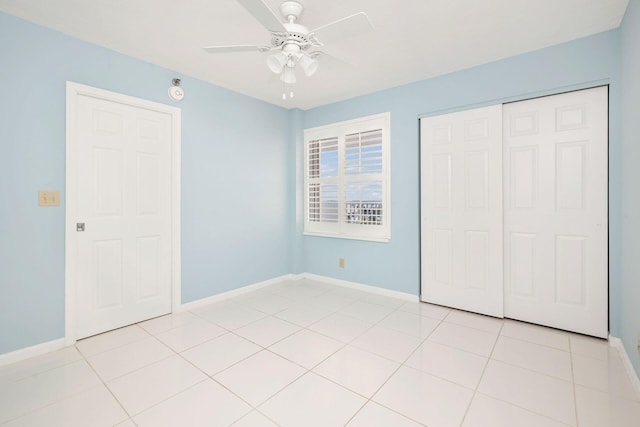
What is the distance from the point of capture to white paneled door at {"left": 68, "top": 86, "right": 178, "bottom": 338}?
2.56 m

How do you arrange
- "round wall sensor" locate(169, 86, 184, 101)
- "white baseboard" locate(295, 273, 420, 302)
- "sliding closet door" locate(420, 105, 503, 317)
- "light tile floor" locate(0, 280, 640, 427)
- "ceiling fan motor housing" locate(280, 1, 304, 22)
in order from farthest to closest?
"white baseboard" locate(295, 273, 420, 302) < "round wall sensor" locate(169, 86, 184, 101) < "sliding closet door" locate(420, 105, 503, 317) < "ceiling fan motor housing" locate(280, 1, 304, 22) < "light tile floor" locate(0, 280, 640, 427)

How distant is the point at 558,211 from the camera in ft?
8.71

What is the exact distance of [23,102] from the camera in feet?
7.37

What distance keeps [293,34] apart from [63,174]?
7.38 feet

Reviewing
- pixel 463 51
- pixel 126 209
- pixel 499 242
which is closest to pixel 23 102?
pixel 126 209

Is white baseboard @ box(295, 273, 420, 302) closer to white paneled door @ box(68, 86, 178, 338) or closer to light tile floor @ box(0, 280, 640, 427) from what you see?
light tile floor @ box(0, 280, 640, 427)

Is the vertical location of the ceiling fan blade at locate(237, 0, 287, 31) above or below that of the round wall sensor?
below

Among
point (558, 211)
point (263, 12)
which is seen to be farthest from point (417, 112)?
point (263, 12)

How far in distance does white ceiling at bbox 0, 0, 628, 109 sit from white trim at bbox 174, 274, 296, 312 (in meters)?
2.61

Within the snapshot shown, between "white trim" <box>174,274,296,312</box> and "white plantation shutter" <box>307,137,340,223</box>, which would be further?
"white plantation shutter" <box>307,137,340,223</box>

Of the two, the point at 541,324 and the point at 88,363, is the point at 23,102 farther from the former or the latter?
the point at 541,324

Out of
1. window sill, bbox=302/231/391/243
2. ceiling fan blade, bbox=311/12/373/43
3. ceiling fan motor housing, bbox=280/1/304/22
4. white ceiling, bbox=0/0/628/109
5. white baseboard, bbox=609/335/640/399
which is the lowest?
white baseboard, bbox=609/335/640/399

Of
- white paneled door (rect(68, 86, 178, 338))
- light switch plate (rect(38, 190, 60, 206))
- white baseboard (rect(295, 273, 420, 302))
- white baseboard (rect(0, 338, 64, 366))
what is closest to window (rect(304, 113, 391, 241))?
white baseboard (rect(295, 273, 420, 302))

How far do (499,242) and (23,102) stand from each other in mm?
Result: 4382
